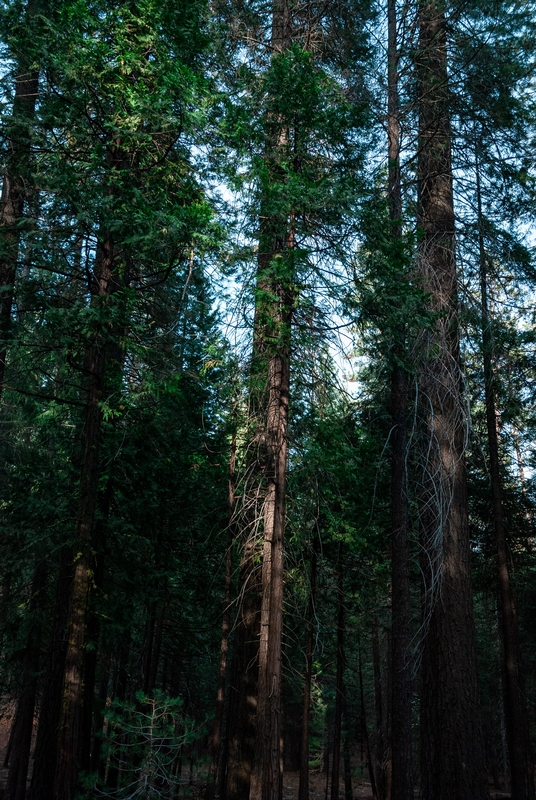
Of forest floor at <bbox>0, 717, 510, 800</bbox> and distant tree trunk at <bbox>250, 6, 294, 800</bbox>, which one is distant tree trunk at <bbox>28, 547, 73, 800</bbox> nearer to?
distant tree trunk at <bbox>250, 6, 294, 800</bbox>

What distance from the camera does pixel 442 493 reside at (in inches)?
350

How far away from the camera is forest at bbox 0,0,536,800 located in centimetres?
769

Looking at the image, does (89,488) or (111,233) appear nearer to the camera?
(89,488)

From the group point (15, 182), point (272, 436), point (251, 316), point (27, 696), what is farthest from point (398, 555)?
point (27, 696)

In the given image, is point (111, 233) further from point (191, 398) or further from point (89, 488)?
Result: point (191, 398)

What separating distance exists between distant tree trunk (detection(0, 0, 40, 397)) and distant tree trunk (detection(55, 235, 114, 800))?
1.16 metres

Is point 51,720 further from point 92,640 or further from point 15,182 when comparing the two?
point 15,182

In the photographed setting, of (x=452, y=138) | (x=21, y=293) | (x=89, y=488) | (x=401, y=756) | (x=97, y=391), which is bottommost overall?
(x=401, y=756)

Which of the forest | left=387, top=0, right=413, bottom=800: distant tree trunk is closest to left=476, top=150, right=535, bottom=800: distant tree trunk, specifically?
the forest

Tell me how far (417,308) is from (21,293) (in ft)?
18.3

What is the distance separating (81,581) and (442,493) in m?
5.13

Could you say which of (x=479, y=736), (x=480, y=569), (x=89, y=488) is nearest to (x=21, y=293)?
(x=89, y=488)

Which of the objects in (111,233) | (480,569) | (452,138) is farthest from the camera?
(480,569)

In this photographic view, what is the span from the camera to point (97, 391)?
324 inches
